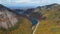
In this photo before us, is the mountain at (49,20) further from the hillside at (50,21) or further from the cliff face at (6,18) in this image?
the cliff face at (6,18)

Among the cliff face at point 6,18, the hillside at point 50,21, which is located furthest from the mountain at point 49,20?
the cliff face at point 6,18

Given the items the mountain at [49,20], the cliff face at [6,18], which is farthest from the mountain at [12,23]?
the mountain at [49,20]

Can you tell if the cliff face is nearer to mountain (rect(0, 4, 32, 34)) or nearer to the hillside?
mountain (rect(0, 4, 32, 34))

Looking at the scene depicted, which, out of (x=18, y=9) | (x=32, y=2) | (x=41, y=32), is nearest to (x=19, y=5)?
(x=18, y=9)

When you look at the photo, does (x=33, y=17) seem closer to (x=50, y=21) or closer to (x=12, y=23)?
(x=50, y=21)

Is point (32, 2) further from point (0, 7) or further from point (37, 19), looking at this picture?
point (0, 7)

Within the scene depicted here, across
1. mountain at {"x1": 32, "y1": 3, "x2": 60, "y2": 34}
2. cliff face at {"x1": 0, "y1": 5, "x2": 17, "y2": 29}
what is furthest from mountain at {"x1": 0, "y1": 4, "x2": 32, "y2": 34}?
mountain at {"x1": 32, "y1": 3, "x2": 60, "y2": 34}

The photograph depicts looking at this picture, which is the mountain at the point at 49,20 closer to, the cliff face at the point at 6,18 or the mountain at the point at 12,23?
the mountain at the point at 12,23

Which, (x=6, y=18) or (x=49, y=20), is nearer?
(x=6, y=18)

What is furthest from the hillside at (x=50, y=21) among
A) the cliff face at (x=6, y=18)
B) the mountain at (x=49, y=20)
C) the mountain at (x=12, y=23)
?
the cliff face at (x=6, y=18)

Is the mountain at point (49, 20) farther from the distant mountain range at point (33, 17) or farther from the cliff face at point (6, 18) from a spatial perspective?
the cliff face at point (6, 18)

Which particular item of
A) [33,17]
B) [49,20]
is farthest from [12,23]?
[49,20]
